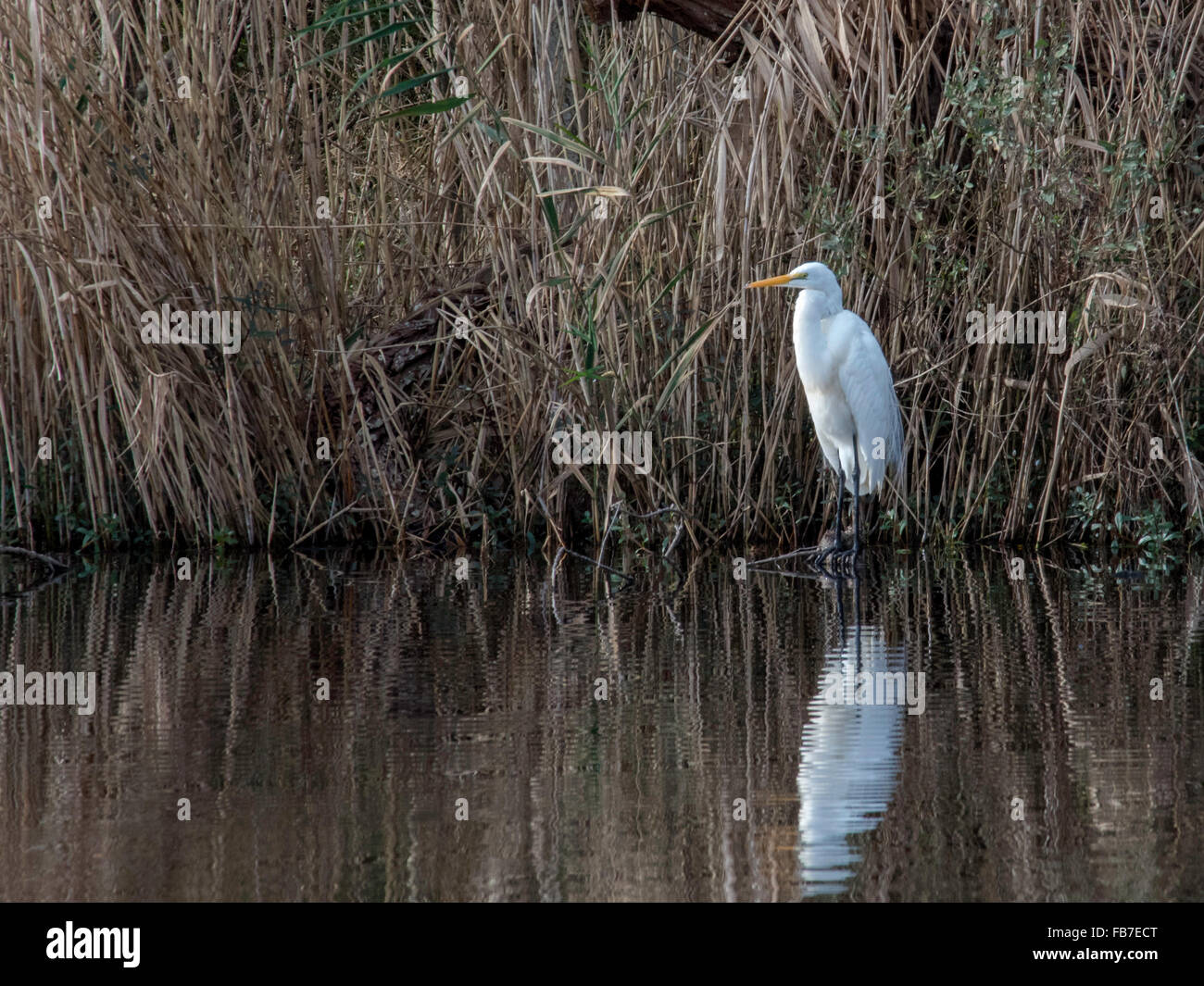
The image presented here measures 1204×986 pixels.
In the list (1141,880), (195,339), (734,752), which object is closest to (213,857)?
(734,752)

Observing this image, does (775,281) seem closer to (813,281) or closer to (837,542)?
(813,281)

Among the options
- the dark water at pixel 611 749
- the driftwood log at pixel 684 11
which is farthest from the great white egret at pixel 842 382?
the driftwood log at pixel 684 11

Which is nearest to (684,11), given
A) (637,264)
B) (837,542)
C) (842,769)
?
(637,264)

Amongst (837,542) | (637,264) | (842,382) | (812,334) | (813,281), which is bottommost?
(837,542)

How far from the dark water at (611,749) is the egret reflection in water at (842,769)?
1 cm

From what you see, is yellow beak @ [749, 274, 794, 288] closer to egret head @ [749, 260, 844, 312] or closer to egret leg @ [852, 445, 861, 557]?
egret head @ [749, 260, 844, 312]

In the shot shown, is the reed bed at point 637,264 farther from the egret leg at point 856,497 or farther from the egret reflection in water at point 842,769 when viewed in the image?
the egret reflection in water at point 842,769

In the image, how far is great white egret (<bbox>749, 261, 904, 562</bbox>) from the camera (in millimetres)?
5918

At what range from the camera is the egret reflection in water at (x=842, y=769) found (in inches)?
93.6

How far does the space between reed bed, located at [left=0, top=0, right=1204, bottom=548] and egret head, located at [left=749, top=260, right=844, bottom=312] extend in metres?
0.25

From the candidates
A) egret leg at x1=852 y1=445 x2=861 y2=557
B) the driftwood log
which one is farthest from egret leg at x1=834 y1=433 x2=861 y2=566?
the driftwood log

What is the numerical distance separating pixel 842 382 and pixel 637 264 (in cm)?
101

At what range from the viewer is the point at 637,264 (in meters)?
6.31

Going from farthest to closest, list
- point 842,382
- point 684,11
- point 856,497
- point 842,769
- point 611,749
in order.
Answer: point 684,11 < point 856,497 < point 842,382 < point 611,749 < point 842,769
